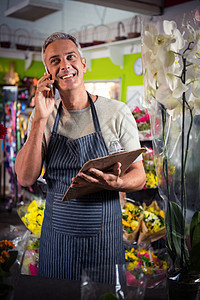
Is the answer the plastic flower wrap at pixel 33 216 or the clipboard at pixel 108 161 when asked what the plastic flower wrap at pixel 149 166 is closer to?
the plastic flower wrap at pixel 33 216

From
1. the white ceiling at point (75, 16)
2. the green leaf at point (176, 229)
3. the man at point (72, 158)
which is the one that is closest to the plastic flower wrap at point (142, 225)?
the man at point (72, 158)

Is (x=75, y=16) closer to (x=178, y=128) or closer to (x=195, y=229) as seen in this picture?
(x=178, y=128)

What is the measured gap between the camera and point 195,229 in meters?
1.13

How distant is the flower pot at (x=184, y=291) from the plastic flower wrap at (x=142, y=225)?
1.69 m

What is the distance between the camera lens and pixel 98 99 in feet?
6.09

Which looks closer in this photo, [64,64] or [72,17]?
[64,64]

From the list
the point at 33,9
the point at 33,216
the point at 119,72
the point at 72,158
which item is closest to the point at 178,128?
the point at 72,158

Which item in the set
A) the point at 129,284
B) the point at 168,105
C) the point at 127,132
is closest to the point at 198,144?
the point at 168,105

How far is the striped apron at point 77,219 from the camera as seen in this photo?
1726 millimetres

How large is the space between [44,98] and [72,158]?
290 millimetres

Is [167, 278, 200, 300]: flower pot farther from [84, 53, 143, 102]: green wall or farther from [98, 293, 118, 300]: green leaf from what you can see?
[84, 53, 143, 102]: green wall

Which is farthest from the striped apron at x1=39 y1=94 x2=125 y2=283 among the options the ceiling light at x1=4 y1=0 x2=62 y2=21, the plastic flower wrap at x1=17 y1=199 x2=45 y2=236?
the ceiling light at x1=4 y1=0 x2=62 y2=21

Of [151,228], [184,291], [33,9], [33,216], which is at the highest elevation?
[33,9]

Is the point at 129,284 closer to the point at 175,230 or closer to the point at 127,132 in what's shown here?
the point at 175,230
